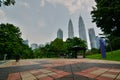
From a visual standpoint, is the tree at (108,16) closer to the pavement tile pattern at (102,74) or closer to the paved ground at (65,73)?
the paved ground at (65,73)

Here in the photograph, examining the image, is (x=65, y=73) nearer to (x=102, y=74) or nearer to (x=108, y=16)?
(x=102, y=74)

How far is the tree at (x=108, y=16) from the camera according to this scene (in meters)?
12.6

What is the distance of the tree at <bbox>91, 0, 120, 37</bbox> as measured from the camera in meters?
12.6

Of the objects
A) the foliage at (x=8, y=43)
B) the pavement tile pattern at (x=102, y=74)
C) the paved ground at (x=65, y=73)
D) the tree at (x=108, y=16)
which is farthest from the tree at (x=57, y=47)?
the pavement tile pattern at (x=102, y=74)

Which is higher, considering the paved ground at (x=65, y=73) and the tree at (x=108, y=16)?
the tree at (x=108, y=16)

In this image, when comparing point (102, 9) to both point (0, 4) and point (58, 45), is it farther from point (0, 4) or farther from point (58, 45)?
point (58, 45)

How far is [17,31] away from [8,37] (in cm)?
571

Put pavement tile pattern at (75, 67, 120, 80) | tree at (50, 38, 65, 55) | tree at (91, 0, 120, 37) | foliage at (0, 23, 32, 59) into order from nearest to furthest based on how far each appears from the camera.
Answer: pavement tile pattern at (75, 67, 120, 80) < tree at (91, 0, 120, 37) < foliage at (0, 23, 32, 59) < tree at (50, 38, 65, 55)

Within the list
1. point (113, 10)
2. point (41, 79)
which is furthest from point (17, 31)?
point (41, 79)

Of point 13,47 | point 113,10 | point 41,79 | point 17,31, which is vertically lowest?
point 41,79

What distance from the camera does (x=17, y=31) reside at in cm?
3750

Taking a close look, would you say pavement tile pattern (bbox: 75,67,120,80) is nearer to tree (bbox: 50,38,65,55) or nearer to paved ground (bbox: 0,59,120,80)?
paved ground (bbox: 0,59,120,80)

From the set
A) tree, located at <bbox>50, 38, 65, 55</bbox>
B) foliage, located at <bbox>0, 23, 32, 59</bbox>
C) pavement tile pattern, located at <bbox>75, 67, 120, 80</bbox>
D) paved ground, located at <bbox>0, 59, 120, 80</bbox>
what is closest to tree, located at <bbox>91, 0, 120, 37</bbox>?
paved ground, located at <bbox>0, 59, 120, 80</bbox>

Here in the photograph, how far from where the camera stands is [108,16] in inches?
546
